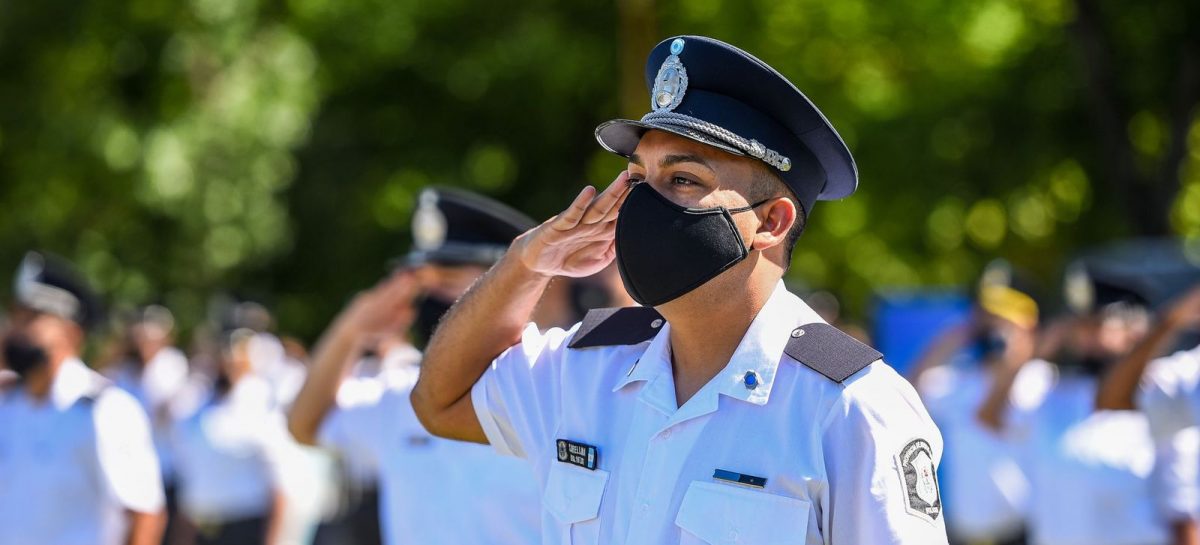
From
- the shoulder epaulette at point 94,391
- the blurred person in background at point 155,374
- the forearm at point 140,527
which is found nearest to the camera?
the forearm at point 140,527

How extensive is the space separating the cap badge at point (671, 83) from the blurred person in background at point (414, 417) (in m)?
1.43

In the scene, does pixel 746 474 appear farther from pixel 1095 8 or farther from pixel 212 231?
pixel 212 231

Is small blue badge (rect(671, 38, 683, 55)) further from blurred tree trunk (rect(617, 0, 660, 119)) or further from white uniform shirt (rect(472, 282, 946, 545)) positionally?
blurred tree trunk (rect(617, 0, 660, 119))

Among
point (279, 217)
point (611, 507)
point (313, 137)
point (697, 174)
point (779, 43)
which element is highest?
point (779, 43)

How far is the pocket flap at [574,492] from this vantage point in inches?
119

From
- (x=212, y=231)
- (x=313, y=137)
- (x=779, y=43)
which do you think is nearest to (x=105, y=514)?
(x=212, y=231)

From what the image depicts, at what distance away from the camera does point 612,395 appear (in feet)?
10.3

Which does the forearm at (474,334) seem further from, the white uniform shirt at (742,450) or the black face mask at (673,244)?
the black face mask at (673,244)

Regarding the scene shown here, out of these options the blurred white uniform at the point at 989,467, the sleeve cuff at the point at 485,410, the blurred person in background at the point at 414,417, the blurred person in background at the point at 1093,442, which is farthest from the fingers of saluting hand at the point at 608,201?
the blurred white uniform at the point at 989,467

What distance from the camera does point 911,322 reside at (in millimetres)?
14812

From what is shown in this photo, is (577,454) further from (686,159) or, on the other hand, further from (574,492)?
(686,159)

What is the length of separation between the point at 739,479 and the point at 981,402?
300 inches

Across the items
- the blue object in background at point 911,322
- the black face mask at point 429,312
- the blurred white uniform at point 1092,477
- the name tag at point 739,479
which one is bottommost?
the name tag at point 739,479

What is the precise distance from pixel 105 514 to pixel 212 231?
39.2ft
